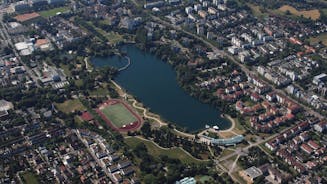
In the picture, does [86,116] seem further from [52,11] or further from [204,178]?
[52,11]

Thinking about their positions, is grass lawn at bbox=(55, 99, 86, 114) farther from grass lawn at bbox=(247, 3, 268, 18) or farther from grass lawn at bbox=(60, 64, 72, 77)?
grass lawn at bbox=(247, 3, 268, 18)

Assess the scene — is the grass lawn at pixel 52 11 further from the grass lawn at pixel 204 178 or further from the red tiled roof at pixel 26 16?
the grass lawn at pixel 204 178

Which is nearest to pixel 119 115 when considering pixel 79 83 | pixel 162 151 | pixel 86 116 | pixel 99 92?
pixel 86 116

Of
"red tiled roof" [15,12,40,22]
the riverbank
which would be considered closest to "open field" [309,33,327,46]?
the riverbank

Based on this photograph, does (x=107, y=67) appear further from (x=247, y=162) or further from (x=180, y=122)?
(x=247, y=162)

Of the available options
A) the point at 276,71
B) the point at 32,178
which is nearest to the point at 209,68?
the point at 276,71

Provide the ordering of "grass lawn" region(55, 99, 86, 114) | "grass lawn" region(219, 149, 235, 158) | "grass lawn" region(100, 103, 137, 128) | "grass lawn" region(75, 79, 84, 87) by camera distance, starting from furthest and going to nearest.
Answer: "grass lawn" region(75, 79, 84, 87) → "grass lawn" region(55, 99, 86, 114) → "grass lawn" region(100, 103, 137, 128) → "grass lawn" region(219, 149, 235, 158)
